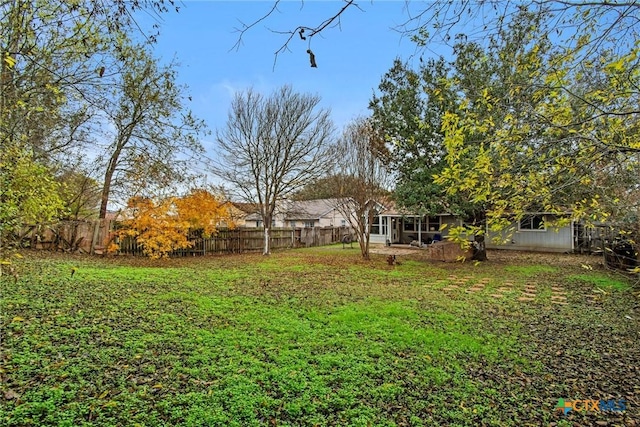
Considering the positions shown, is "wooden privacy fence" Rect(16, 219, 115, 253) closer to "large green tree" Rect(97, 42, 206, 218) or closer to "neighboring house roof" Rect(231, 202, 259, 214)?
"large green tree" Rect(97, 42, 206, 218)

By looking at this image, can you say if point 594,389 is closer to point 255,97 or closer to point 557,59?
point 557,59

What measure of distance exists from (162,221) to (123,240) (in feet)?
7.42

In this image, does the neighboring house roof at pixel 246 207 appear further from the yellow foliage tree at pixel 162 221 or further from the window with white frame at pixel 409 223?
the window with white frame at pixel 409 223

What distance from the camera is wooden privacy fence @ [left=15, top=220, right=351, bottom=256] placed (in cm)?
1157

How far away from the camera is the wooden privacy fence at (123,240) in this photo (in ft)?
38.0

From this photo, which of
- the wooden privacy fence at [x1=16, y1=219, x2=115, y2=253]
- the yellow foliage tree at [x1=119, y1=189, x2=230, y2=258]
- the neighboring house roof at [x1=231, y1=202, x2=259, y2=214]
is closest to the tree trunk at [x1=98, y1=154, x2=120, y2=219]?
the wooden privacy fence at [x1=16, y1=219, x2=115, y2=253]

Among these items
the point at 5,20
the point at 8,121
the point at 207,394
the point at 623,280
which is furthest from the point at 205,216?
the point at 623,280

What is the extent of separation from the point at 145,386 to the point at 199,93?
887 cm

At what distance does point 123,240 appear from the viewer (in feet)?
41.2

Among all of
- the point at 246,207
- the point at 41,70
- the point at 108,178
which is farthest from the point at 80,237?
the point at 41,70

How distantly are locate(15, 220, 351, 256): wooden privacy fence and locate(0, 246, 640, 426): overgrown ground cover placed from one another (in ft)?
17.1

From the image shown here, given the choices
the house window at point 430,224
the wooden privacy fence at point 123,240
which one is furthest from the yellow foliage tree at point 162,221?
the house window at point 430,224

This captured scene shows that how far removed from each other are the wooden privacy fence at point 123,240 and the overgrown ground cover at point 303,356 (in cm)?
520

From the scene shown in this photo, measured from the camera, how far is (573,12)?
2.19 meters
